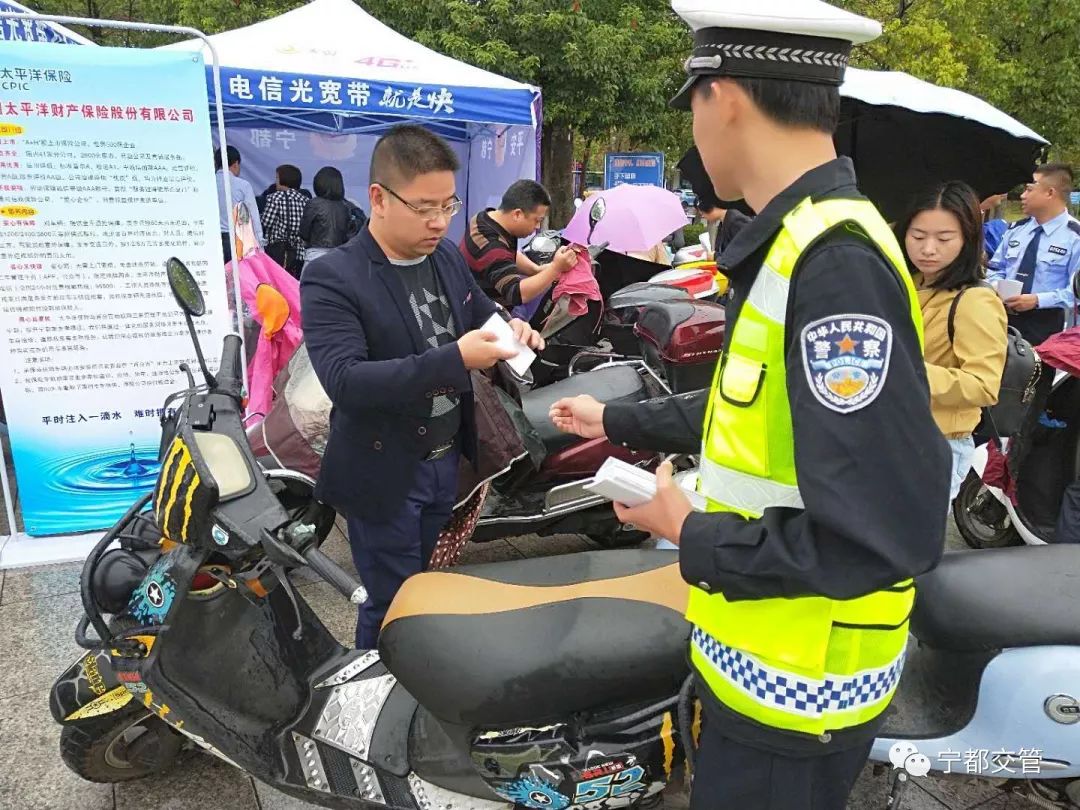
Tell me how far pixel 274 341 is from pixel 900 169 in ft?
9.60

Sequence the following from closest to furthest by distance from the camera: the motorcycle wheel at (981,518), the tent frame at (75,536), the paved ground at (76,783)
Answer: the paved ground at (76,783) < the tent frame at (75,536) < the motorcycle wheel at (981,518)

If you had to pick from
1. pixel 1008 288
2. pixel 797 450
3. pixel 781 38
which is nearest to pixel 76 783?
pixel 797 450

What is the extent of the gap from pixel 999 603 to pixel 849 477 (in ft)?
3.50

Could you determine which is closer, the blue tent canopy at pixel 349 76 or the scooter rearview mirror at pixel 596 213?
the blue tent canopy at pixel 349 76

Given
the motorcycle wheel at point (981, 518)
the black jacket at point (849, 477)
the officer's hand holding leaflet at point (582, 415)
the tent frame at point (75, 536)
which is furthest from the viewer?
the motorcycle wheel at point (981, 518)

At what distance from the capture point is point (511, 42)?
1202cm

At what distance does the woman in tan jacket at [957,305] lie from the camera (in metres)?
2.49

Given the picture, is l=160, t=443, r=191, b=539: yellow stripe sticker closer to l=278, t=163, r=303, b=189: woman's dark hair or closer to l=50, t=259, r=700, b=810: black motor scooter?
l=50, t=259, r=700, b=810: black motor scooter

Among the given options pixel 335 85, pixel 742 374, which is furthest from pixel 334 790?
pixel 335 85

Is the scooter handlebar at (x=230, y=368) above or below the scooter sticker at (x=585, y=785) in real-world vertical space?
above

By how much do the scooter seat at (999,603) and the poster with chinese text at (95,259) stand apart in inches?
128

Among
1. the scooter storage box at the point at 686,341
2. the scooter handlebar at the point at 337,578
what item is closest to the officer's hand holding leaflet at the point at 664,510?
the scooter handlebar at the point at 337,578

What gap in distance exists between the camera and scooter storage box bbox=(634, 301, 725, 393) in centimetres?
362

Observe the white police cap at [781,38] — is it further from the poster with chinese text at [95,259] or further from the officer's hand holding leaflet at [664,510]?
the poster with chinese text at [95,259]
